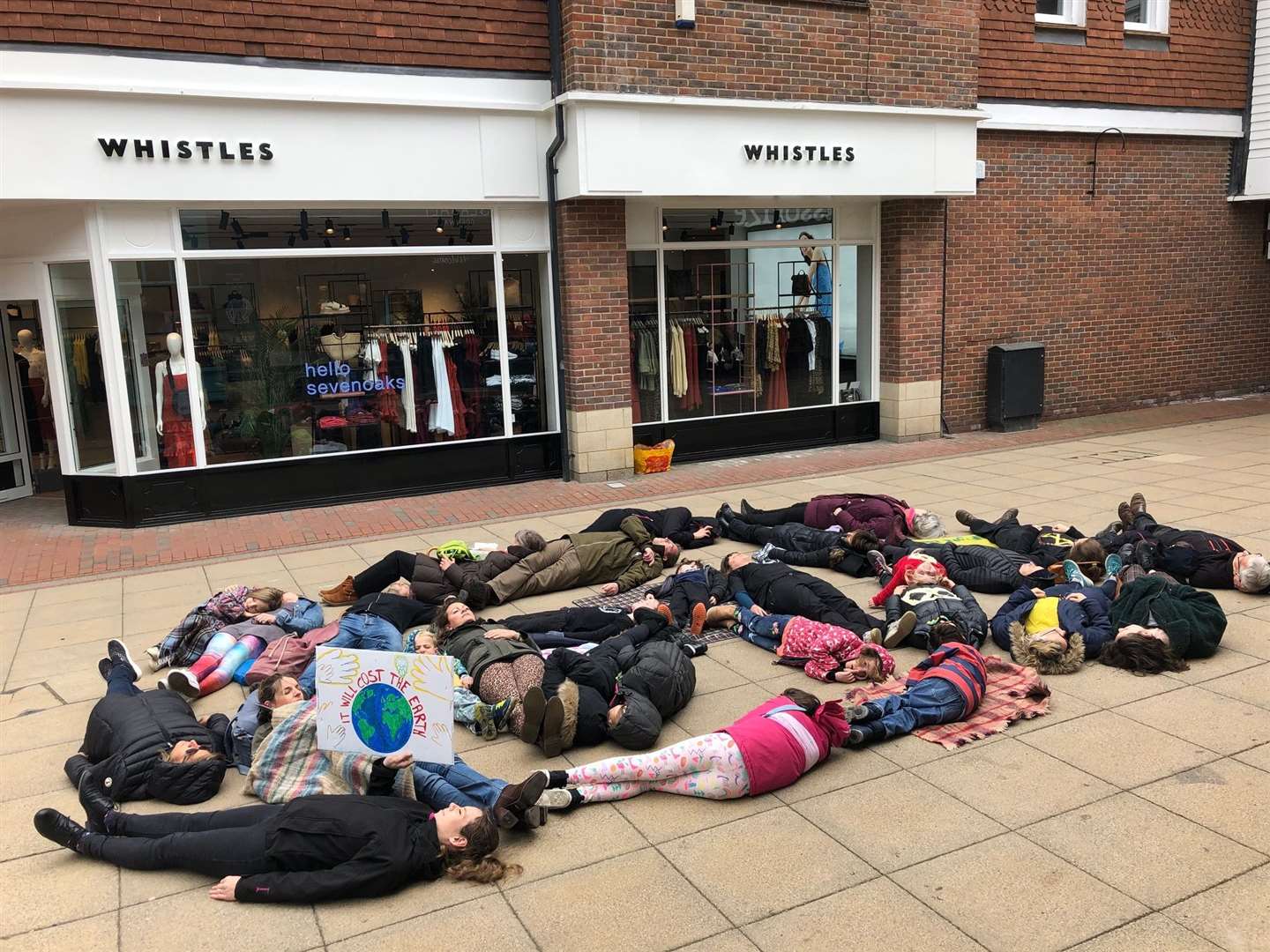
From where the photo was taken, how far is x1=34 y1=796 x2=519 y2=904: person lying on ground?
3.77m

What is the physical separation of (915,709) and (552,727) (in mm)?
1858

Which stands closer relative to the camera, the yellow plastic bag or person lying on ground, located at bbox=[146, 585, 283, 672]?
person lying on ground, located at bbox=[146, 585, 283, 672]

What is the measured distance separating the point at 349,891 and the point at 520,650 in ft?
6.81

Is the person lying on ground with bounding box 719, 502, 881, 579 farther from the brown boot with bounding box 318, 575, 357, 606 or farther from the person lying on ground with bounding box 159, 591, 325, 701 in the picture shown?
the person lying on ground with bounding box 159, 591, 325, 701

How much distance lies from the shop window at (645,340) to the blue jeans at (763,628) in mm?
5978

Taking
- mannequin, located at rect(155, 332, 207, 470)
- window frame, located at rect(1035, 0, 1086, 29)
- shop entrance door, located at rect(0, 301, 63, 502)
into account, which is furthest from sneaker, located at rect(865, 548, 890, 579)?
window frame, located at rect(1035, 0, 1086, 29)

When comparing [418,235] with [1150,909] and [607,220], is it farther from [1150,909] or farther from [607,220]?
[1150,909]

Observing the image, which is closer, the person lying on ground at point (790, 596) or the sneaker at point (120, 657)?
the sneaker at point (120, 657)

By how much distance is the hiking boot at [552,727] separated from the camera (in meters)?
4.81

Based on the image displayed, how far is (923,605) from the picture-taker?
21.0 ft

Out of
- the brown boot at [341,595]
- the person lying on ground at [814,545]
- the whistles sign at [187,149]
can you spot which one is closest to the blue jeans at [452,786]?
the brown boot at [341,595]

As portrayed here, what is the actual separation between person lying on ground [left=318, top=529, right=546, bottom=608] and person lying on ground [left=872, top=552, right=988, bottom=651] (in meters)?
2.88

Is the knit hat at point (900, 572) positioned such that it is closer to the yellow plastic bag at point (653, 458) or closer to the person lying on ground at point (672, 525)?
the person lying on ground at point (672, 525)

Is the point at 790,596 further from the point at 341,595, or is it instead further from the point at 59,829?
the point at 59,829
